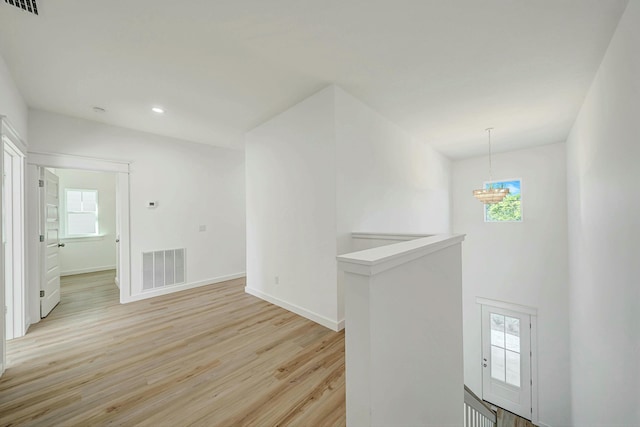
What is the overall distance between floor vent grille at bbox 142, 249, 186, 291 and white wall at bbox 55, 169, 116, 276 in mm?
3264

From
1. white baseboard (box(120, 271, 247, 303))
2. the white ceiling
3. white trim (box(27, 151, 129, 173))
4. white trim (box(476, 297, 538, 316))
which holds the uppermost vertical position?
the white ceiling

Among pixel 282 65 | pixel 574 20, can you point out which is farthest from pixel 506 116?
pixel 282 65

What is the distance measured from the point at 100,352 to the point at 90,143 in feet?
10.1

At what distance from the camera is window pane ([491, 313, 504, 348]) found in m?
5.80

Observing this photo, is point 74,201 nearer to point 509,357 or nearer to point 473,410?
point 473,410

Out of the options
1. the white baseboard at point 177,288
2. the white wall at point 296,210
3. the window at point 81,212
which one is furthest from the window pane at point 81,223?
the white wall at point 296,210

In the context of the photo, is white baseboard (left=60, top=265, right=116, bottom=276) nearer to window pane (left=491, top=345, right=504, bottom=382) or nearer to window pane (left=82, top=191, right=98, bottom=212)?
window pane (left=82, top=191, right=98, bottom=212)

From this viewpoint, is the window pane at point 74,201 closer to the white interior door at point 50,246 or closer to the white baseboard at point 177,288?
the white interior door at point 50,246

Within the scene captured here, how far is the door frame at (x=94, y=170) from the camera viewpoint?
3172 mm

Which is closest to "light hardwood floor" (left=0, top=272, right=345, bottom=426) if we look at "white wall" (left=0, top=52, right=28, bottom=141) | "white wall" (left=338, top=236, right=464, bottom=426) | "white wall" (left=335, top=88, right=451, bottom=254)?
"white wall" (left=338, top=236, right=464, bottom=426)

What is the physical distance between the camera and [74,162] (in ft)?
11.6

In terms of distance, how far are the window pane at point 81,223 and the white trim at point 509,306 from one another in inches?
392

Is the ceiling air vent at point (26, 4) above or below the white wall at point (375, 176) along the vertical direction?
above

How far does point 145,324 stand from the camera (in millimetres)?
3027
